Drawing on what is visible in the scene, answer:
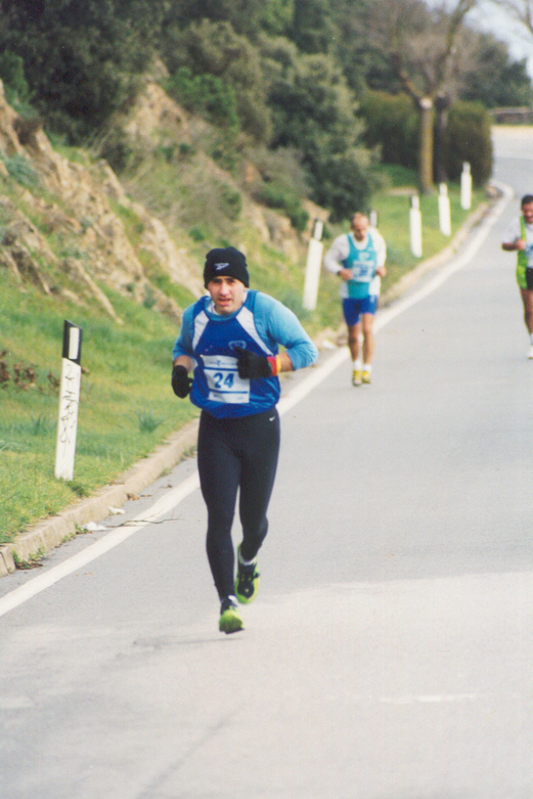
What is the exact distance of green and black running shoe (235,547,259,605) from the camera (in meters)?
6.78

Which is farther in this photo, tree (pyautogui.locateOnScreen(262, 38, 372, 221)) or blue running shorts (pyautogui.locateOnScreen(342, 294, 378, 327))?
tree (pyautogui.locateOnScreen(262, 38, 372, 221))

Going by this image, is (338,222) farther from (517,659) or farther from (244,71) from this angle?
(517,659)

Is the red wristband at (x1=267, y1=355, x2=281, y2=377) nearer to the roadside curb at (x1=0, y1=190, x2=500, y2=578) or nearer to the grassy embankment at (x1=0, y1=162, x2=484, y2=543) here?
the roadside curb at (x1=0, y1=190, x2=500, y2=578)

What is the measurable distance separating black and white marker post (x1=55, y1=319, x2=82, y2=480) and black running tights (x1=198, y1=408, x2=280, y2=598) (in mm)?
3572

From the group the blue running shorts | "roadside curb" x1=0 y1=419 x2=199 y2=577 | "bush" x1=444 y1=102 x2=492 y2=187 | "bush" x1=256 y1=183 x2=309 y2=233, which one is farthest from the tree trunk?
"roadside curb" x1=0 y1=419 x2=199 y2=577

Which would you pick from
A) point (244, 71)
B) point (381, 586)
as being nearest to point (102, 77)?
point (244, 71)

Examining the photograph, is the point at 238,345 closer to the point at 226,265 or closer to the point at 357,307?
the point at 226,265

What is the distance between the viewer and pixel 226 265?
6.34 meters

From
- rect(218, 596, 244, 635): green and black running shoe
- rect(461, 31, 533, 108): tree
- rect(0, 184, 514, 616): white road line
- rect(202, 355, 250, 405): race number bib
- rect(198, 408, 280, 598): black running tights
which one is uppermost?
rect(461, 31, 533, 108): tree

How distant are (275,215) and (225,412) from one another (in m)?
22.0

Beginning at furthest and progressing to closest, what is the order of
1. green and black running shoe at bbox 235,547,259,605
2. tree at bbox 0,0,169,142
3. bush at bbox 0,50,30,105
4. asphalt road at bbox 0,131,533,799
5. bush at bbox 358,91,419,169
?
bush at bbox 358,91,419,169
tree at bbox 0,0,169,142
bush at bbox 0,50,30,105
green and black running shoe at bbox 235,547,259,605
asphalt road at bbox 0,131,533,799

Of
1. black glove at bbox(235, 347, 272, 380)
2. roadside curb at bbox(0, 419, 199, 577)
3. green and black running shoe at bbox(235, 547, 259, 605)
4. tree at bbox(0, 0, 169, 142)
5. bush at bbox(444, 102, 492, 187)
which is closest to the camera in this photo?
black glove at bbox(235, 347, 272, 380)

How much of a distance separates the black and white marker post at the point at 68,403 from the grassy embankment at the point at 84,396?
0.50 feet

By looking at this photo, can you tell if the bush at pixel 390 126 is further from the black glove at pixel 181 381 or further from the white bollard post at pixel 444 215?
the black glove at pixel 181 381
